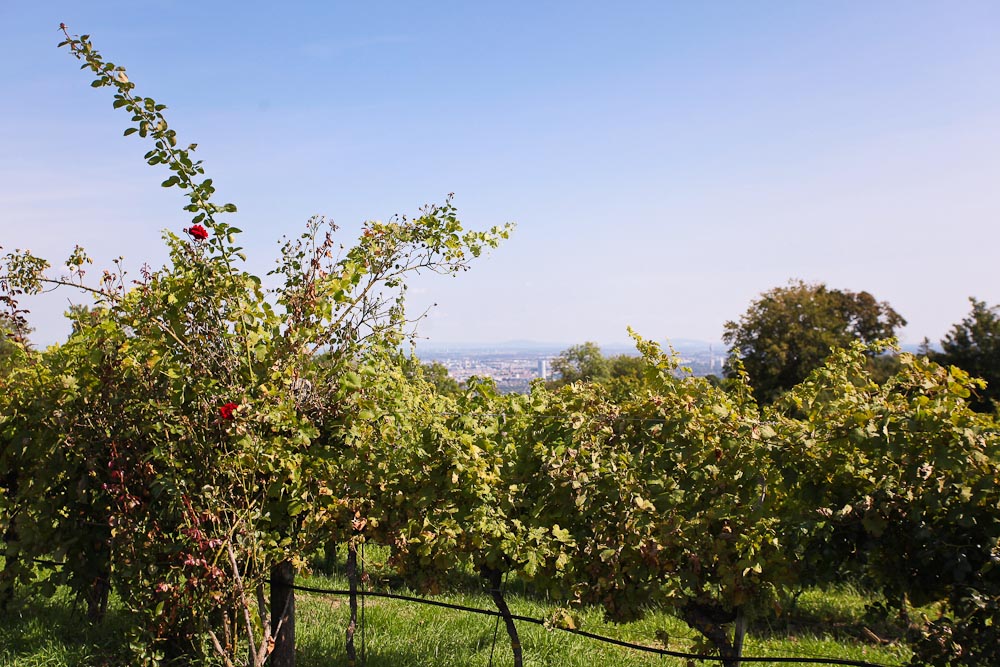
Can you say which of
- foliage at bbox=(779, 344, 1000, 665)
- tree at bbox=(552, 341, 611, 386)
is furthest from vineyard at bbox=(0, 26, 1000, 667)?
tree at bbox=(552, 341, 611, 386)

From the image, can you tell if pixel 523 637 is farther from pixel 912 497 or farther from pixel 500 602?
pixel 912 497

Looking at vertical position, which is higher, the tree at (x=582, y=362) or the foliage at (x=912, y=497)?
the tree at (x=582, y=362)

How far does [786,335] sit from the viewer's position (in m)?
29.5

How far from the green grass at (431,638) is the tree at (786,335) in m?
21.6

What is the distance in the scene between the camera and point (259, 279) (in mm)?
3418

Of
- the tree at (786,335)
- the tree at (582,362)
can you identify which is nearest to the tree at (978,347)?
the tree at (786,335)

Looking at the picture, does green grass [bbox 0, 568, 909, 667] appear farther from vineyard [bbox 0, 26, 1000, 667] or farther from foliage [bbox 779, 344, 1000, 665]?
foliage [bbox 779, 344, 1000, 665]

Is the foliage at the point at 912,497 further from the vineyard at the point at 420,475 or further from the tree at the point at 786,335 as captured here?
the tree at the point at 786,335

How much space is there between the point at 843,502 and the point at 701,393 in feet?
2.58

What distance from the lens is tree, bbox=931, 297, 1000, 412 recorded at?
86.8 ft

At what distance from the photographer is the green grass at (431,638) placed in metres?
4.74

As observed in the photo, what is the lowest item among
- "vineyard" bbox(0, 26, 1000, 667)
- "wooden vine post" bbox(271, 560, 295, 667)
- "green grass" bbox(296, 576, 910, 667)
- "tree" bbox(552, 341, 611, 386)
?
"green grass" bbox(296, 576, 910, 667)

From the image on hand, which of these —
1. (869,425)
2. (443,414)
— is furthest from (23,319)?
(869,425)

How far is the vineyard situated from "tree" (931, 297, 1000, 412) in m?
27.1
